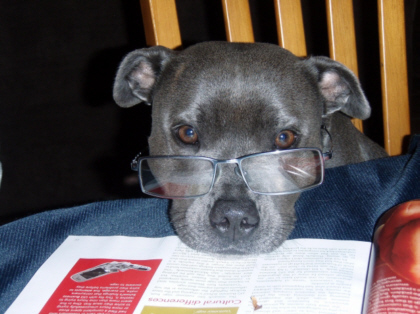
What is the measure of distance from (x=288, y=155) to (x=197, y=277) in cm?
45

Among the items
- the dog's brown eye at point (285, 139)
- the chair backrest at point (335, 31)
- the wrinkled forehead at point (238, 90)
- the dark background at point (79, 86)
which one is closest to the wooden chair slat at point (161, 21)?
the chair backrest at point (335, 31)

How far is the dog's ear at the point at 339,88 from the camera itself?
1689 millimetres

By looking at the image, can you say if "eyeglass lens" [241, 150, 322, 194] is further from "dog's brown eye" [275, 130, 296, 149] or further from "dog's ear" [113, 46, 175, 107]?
"dog's ear" [113, 46, 175, 107]

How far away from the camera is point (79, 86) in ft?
9.58

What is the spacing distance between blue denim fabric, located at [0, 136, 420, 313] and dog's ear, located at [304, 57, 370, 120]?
27 cm

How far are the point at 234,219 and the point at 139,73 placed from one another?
72cm

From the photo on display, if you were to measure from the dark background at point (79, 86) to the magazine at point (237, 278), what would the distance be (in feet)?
5.34

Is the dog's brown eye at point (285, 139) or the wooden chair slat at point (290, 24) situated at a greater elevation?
the wooden chair slat at point (290, 24)

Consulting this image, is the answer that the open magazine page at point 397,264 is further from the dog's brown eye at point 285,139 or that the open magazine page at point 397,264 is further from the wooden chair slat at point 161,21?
the wooden chair slat at point 161,21

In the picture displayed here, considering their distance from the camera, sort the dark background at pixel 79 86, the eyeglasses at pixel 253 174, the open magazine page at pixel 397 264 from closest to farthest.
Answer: the open magazine page at pixel 397 264 → the eyeglasses at pixel 253 174 → the dark background at pixel 79 86

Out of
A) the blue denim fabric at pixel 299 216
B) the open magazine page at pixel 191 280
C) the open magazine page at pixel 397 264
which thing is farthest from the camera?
the blue denim fabric at pixel 299 216

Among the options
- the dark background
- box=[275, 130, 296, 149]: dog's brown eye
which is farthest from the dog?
the dark background

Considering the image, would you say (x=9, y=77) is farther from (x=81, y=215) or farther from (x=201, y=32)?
(x=81, y=215)

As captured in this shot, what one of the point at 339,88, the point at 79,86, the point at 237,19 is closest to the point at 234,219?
the point at 339,88
